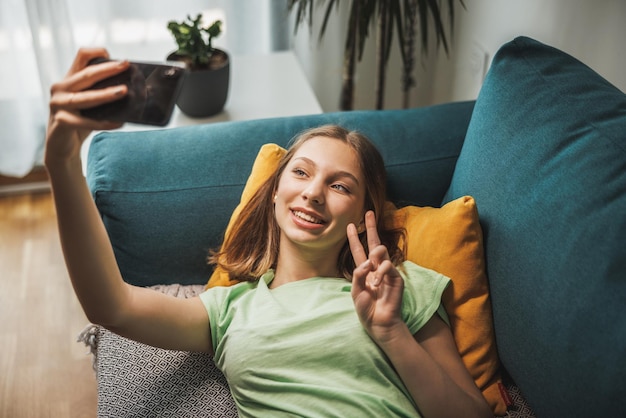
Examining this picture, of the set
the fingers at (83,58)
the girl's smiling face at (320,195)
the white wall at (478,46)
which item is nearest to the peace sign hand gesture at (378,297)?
the girl's smiling face at (320,195)

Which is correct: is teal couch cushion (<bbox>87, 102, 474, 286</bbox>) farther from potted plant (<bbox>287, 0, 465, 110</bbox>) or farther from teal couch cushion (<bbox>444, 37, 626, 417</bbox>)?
potted plant (<bbox>287, 0, 465, 110</bbox>)

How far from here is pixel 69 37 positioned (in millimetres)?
2502

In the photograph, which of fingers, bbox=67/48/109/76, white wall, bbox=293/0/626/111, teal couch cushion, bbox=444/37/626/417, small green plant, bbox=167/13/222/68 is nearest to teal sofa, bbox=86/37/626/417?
teal couch cushion, bbox=444/37/626/417

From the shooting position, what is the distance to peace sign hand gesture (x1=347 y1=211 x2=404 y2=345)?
116cm

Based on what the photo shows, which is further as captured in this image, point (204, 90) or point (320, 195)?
point (204, 90)

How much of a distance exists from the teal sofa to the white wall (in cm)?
32

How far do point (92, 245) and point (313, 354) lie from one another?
1.41 ft

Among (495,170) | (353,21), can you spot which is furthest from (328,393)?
(353,21)

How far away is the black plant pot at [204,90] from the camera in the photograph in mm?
2017

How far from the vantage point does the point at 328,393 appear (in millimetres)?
1179

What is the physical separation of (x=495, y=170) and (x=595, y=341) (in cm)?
40

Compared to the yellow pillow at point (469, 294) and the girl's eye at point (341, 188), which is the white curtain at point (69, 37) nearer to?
the girl's eye at point (341, 188)

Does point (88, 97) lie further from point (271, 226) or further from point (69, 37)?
point (69, 37)

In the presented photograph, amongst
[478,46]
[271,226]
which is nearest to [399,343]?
[271,226]
